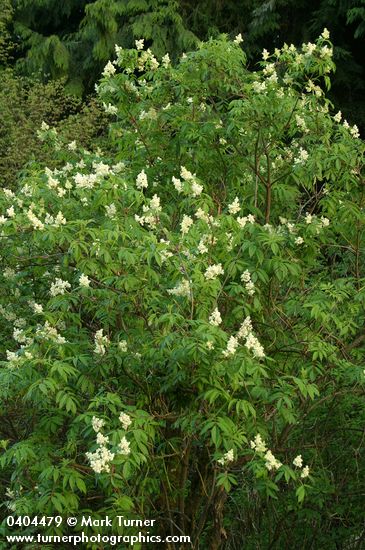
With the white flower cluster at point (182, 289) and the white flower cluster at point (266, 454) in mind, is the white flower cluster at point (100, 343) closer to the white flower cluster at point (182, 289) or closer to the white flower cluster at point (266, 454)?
the white flower cluster at point (182, 289)

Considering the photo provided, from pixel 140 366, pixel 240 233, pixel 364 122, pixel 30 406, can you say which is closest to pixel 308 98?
pixel 240 233

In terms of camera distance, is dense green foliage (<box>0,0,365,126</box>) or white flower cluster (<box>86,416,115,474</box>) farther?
dense green foliage (<box>0,0,365,126</box>)

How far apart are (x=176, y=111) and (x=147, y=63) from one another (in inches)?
16.2

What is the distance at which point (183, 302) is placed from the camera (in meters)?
4.48

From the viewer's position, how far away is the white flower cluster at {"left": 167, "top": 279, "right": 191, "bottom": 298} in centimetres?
438

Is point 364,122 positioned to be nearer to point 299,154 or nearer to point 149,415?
point 299,154

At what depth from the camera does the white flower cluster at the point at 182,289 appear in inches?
172

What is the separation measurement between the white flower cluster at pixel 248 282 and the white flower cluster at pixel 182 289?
37cm

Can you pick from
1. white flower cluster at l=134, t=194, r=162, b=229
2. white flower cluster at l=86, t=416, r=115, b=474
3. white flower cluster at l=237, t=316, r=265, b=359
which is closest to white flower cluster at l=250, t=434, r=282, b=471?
white flower cluster at l=237, t=316, r=265, b=359

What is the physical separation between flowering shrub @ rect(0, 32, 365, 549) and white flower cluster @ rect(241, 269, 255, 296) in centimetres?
4

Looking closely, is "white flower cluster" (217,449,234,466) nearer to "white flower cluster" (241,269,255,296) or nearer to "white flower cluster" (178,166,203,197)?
"white flower cluster" (241,269,255,296)

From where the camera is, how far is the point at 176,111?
553 cm

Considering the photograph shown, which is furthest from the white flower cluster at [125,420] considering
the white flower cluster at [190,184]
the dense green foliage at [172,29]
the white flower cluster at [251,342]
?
the dense green foliage at [172,29]

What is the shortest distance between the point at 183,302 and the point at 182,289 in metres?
0.11
